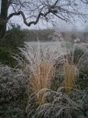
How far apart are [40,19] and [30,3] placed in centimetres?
64

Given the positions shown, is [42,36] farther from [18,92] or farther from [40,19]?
[18,92]

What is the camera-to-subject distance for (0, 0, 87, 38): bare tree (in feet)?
21.2

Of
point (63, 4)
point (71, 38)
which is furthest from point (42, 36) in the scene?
point (63, 4)

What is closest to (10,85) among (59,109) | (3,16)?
(59,109)

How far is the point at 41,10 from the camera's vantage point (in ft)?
21.5

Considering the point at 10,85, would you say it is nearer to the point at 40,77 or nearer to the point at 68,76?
the point at 40,77

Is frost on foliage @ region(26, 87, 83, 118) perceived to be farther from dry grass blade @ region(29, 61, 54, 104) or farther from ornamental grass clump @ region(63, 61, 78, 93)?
ornamental grass clump @ region(63, 61, 78, 93)

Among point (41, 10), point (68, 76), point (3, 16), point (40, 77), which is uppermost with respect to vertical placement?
point (41, 10)

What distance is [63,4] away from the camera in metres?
6.58

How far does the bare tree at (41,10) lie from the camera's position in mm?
6461

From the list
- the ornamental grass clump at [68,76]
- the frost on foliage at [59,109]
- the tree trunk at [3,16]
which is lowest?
the frost on foliage at [59,109]

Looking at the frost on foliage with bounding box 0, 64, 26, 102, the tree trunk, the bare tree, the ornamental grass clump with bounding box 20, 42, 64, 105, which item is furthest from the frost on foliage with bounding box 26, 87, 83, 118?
the tree trunk

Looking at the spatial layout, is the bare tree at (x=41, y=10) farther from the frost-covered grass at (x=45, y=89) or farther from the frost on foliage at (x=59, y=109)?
the frost on foliage at (x=59, y=109)

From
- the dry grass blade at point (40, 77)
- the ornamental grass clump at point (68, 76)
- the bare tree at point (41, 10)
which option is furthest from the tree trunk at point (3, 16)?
the dry grass blade at point (40, 77)
